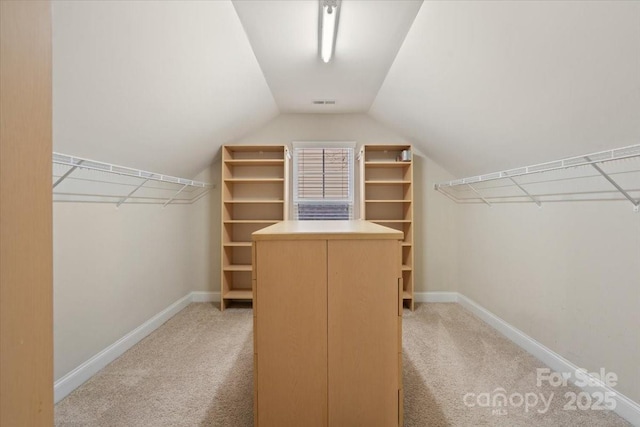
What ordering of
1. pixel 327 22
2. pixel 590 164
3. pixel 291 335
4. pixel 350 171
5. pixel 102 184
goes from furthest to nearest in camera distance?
1. pixel 350 171
2. pixel 102 184
3. pixel 327 22
4. pixel 590 164
5. pixel 291 335

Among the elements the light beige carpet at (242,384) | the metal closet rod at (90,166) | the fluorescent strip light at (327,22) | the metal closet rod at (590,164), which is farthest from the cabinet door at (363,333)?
the metal closet rod at (90,166)

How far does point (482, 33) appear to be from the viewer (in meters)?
A: 1.74

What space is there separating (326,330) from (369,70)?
2.42 m

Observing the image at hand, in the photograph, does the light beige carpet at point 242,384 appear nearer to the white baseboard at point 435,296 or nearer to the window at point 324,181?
the white baseboard at point 435,296

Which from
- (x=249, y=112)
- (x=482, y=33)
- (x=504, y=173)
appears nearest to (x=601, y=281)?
(x=504, y=173)

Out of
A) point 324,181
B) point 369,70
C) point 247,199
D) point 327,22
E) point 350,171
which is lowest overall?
point 247,199

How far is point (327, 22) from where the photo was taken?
6.23 ft

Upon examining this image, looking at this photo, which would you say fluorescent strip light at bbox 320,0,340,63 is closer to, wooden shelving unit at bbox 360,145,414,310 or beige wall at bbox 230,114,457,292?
wooden shelving unit at bbox 360,145,414,310

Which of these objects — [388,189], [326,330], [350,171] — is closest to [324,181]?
[350,171]

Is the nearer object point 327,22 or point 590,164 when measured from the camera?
point 590,164

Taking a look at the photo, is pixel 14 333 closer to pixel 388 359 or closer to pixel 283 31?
pixel 388 359

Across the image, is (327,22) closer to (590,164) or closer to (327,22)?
(327,22)

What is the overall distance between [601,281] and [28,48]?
281 cm

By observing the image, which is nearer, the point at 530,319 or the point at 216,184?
the point at 530,319
